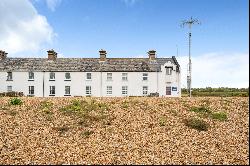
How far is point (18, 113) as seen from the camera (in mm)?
27266

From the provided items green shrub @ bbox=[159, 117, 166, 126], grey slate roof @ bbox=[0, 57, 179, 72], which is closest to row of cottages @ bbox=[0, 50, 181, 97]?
grey slate roof @ bbox=[0, 57, 179, 72]

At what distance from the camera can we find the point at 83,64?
60438mm

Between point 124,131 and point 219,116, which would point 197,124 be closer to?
point 219,116

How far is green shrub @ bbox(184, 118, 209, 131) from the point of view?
24391 mm

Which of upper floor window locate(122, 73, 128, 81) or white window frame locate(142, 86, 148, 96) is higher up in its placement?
upper floor window locate(122, 73, 128, 81)

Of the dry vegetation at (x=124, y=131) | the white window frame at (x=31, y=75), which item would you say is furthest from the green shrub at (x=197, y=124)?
the white window frame at (x=31, y=75)

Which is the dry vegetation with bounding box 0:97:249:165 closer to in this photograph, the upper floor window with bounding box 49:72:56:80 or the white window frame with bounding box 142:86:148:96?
the white window frame with bounding box 142:86:148:96

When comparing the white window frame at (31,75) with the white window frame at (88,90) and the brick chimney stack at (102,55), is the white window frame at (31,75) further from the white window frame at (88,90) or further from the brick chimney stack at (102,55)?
the brick chimney stack at (102,55)

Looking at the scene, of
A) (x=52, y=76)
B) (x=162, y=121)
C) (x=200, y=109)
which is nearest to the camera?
(x=162, y=121)

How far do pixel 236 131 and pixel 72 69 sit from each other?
39.3m

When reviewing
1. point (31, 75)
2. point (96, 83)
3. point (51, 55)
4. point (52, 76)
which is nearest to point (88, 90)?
point (96, 83)

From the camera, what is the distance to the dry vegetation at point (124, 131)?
19578 mm

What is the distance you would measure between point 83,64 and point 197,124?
38168mm

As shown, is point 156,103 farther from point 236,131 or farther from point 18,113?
point 18,113
